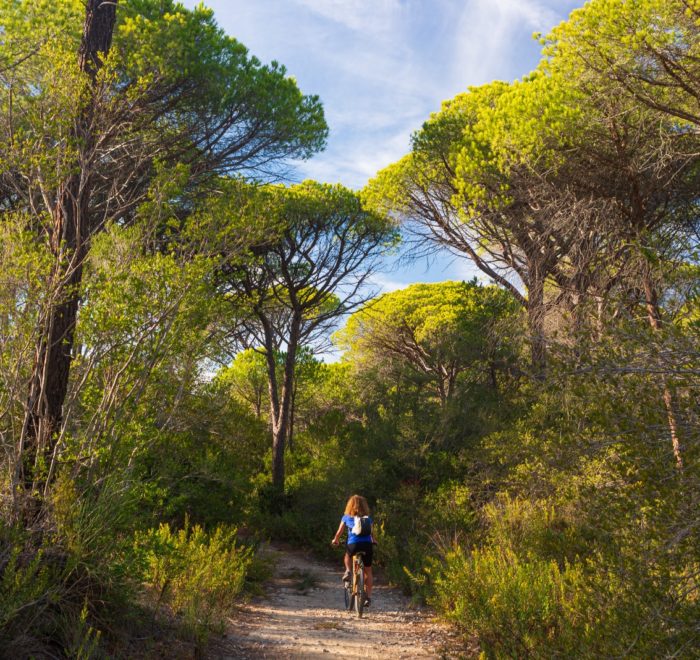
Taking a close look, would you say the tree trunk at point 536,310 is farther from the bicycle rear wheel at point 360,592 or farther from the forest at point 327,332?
the bicycle rear wheel at point 360,592

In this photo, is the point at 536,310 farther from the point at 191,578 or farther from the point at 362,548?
the point at 191,578

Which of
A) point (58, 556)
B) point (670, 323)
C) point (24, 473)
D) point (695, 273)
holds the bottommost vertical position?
point (58, 556)

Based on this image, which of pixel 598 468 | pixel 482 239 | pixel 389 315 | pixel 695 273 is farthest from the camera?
pixel 389 315

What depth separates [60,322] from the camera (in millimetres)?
5254

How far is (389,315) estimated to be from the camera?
2117cm

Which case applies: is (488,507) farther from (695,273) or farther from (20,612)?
(20,612)

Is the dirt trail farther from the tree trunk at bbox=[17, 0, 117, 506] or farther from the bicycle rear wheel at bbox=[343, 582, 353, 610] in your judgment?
the tree trunk at bbox=[17, 0, 117, 506]

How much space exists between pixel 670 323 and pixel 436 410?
1111 centimetres

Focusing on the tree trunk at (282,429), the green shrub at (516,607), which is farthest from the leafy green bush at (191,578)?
the tree trunk at (282,429)

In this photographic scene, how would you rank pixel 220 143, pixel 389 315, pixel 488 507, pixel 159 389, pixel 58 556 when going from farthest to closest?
1. pixel 389 315
2. pixel 220 143
3. pixel 488 507
4. pixel 159 389
5. pixel 58 556

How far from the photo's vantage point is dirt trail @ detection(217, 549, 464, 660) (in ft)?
18.9

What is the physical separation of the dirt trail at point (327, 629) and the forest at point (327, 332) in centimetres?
37

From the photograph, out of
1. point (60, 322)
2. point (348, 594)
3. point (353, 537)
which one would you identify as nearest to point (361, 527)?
point (353, 537)

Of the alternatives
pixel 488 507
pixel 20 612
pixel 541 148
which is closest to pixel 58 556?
pixel 20 612
